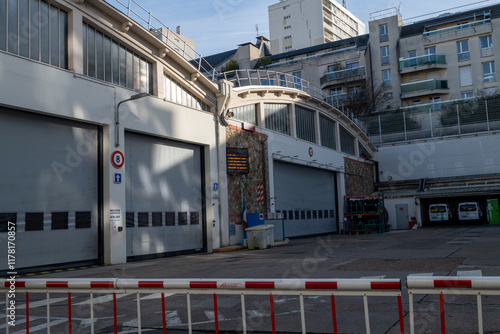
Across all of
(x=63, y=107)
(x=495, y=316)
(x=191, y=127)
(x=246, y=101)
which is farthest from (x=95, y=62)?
(x=495, y=316)

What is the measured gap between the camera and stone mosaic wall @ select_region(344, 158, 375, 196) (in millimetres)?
40219

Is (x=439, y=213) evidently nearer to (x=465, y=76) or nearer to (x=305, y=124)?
(x=305, y=124)

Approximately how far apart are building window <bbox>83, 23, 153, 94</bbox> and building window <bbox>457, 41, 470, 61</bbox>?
4428cm

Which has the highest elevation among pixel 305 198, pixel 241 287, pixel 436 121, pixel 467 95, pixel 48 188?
pixel 467 95

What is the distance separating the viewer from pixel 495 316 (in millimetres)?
6301

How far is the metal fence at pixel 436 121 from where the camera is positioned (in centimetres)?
4359

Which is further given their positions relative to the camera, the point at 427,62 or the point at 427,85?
the point at 427,85

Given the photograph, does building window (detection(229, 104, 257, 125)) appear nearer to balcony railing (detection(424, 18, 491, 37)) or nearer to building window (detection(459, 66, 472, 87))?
building window (detection(459, 66, 472, 87))

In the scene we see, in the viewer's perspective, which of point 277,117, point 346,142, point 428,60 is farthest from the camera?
point 428,60

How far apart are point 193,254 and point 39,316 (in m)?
13.7

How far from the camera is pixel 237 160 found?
82.2ft

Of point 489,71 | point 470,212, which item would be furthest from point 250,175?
point 489,71

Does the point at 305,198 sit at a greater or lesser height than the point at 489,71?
lesser

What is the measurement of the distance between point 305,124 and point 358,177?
1099 cm
